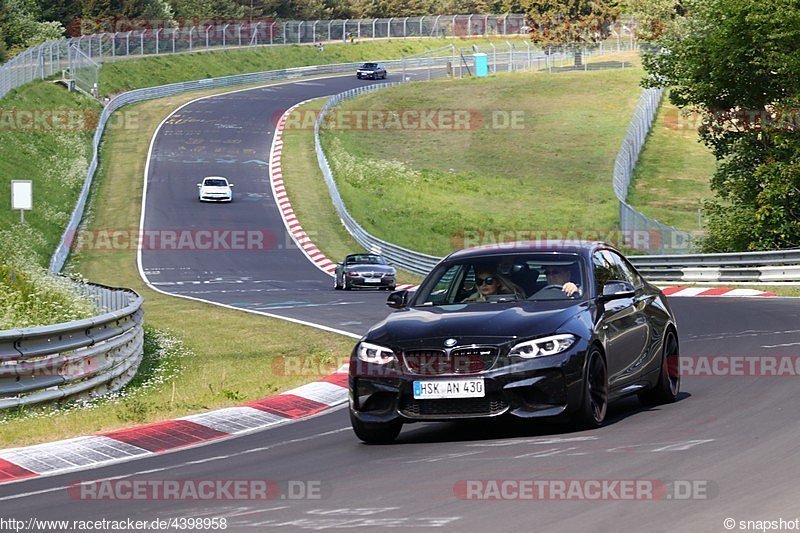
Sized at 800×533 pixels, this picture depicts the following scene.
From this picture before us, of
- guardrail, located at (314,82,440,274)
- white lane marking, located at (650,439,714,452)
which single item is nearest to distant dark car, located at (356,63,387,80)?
guardrail, located at (314,82,440,274)

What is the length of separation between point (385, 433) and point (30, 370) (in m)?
4.52

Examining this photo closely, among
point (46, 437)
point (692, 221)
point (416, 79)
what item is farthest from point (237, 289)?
point (416, 79)

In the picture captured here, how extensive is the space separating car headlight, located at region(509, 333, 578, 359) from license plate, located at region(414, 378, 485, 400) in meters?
0.38

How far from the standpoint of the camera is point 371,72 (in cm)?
10419

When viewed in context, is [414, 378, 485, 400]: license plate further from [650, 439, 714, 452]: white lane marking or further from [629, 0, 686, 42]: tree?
[629, 0, 686, 42]: tree

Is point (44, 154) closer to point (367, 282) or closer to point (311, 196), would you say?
point (311, 196)

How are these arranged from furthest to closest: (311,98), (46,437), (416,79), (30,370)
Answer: (416,79) < (311,98) < (30,370) < (46,437)

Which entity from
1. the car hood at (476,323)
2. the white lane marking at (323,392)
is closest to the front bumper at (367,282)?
the white lane marking at (323,392)

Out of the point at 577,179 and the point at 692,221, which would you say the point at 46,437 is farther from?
the point at 577,179

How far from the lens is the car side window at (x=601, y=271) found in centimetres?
1125

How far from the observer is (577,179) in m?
65.1

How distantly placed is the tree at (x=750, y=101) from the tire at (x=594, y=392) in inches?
1004

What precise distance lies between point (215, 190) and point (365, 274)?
2266 centimetres

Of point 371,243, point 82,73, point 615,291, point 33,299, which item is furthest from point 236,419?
point 82,73
